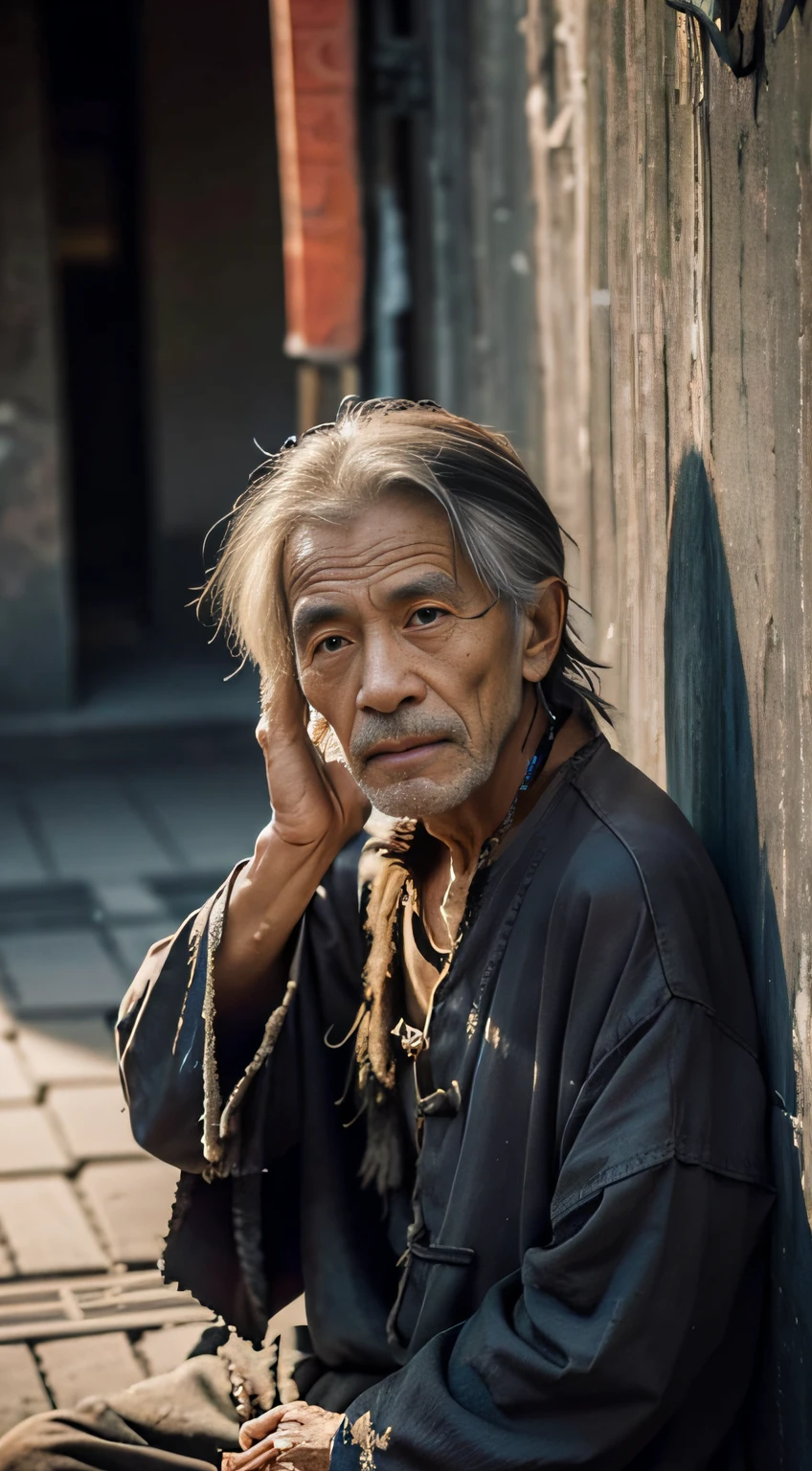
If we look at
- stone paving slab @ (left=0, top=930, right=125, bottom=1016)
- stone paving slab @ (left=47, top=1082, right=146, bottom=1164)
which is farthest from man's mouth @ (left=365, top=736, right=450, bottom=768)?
stone paving slab @ (left=0, top=930, right=125, bottom=1016)

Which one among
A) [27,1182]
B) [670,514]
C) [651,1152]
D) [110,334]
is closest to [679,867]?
[651,1152]

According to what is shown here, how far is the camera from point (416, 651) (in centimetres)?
224

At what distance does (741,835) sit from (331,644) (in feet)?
1.86

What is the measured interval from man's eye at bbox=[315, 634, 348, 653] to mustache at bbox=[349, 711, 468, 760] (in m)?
0.12

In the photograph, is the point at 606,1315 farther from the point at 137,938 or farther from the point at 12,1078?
the point at 137,938

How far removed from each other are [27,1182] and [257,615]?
1.87 m

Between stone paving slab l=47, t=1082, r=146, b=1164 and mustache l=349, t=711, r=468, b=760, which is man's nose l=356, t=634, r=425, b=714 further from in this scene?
stone paving slab l=47, t=1082, r=146, b=1164

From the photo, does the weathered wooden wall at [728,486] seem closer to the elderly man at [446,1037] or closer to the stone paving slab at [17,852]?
the elderly man at [446,1037]

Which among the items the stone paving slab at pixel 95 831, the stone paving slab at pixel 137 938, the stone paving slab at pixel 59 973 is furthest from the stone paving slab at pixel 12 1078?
the stone paving slab at pixel 95 831

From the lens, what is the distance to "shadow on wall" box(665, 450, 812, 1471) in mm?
1979

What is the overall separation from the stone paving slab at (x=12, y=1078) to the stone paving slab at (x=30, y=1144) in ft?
0.10

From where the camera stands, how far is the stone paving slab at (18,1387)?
294 centimetres

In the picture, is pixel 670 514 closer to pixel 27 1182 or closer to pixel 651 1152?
pixel 651 1152

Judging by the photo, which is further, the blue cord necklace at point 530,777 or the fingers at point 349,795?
the fingers at point 349,795
